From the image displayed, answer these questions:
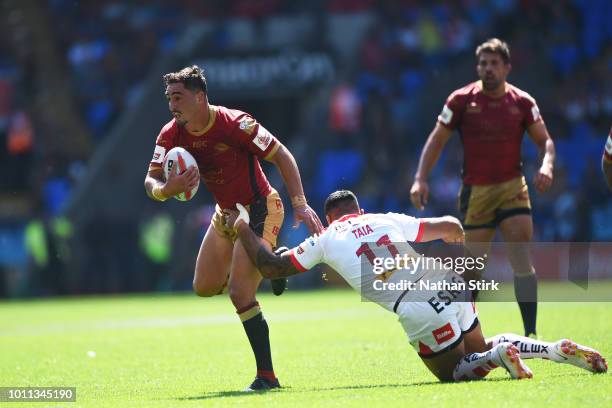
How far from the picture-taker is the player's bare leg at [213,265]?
30.6ft

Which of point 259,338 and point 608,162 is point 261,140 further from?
point 608,162

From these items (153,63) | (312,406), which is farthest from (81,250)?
(312,406)

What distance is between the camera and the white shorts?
7762 millimetres

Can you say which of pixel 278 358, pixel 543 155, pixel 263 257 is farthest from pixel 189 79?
pixel 543 155

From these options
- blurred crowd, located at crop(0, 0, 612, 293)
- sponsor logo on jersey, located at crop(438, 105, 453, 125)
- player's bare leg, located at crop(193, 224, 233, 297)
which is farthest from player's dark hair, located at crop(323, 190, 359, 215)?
blurred crowd, located at crop(0, 0, 612, 293)

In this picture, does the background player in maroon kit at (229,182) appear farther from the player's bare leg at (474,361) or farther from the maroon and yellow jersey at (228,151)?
the player's bare leg at (474,361)

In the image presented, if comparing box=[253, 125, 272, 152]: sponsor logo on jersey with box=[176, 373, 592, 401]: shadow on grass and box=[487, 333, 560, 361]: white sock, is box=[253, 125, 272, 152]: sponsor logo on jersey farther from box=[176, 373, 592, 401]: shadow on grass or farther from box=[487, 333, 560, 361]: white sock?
box=[487, 333, 560, 361]: white sock

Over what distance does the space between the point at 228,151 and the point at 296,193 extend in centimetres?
76

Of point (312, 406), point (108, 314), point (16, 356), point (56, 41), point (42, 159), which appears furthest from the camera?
point (56, 41)

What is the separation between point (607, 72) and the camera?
23.3 meters

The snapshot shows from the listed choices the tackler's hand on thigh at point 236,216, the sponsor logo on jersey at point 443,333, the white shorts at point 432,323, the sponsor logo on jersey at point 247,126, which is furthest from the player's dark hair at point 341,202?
the sponsor logo on jersey at point 247,126

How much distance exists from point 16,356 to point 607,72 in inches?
605

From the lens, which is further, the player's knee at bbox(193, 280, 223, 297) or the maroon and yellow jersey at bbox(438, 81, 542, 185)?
the maroon and yellow jersey at bbox(438, 81, 542, 185)

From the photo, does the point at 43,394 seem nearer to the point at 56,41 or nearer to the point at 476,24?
the point at 476,24
